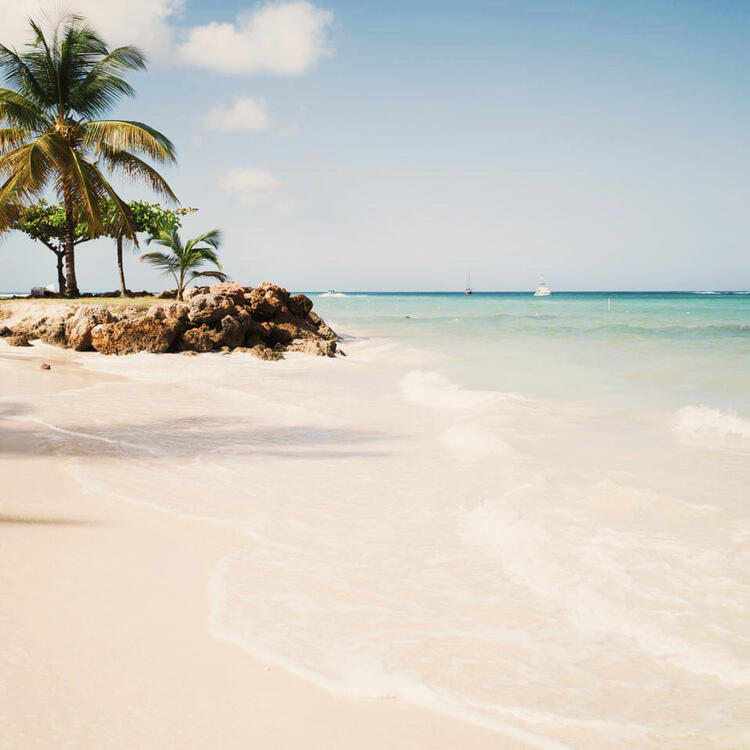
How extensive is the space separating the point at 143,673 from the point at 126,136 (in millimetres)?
20404

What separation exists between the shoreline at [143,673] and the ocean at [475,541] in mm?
115

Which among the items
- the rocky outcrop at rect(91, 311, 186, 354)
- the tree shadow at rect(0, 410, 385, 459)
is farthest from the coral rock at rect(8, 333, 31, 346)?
the tree shadow at rect(0, 410, 385, 459)

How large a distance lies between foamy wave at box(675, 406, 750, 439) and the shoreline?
6499 mm

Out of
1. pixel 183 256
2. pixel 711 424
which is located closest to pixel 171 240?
pixel 183 256

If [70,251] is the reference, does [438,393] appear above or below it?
below

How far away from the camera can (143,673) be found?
7.47 ft

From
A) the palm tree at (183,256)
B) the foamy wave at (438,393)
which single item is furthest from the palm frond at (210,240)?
the foamy wave at (438,393)

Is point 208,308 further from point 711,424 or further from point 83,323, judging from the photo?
point 711,424

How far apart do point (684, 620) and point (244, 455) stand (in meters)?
4.03

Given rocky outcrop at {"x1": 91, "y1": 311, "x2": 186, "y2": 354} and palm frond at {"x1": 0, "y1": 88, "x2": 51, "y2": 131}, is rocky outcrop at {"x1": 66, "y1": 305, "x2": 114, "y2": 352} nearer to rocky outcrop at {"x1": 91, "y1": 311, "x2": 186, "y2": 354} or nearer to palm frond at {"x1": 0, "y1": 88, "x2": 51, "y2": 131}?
rocky outcrop at {"x1": 91, "y1": 311, "x2": 186, "y2": 354}

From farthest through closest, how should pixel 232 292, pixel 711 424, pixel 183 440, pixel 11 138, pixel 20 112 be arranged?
pixel 11 138, pixel 20 112, pixel 232 292, pixel 711 424, pixel 183 440

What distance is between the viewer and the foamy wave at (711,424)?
24.5 ft

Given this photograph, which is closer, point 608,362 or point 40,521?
point 40,521

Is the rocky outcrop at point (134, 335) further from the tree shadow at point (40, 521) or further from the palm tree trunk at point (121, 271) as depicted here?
the tree shadow at point (40, 521)
